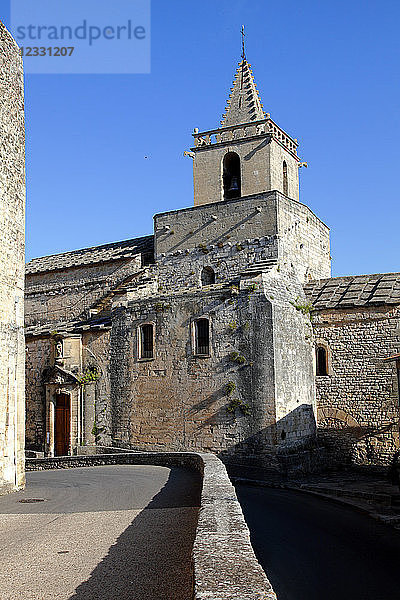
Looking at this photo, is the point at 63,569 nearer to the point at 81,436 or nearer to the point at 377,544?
the point at 377,544

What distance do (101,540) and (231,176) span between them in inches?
865

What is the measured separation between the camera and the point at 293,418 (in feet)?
76.5

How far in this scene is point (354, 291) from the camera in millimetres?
25312

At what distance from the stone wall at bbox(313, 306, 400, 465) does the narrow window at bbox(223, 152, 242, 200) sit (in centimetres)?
720

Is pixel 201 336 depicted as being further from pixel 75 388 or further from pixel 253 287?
pixel 75 388

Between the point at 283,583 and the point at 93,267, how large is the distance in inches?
932

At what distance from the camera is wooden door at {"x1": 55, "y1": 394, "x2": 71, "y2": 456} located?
26.8m

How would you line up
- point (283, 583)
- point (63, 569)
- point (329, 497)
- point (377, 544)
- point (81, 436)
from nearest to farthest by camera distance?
point (63, 569)
point (283, 583)
point (377, 544)
point (329, 497)
point (81, 436)

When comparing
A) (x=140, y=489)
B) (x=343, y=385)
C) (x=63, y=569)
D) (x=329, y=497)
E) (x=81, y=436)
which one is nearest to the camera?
(x=63, y=569)

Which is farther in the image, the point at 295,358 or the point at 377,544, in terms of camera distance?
the point at 295,358

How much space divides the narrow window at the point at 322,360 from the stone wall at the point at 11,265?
1242 cm

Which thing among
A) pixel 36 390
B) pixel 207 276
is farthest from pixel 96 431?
pixel 207 276

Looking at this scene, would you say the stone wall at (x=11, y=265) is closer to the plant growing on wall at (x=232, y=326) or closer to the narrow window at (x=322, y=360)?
the plant growing on wall at (x=232, y=326)

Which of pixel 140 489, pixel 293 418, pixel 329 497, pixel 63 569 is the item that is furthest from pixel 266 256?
pixel 63 569
